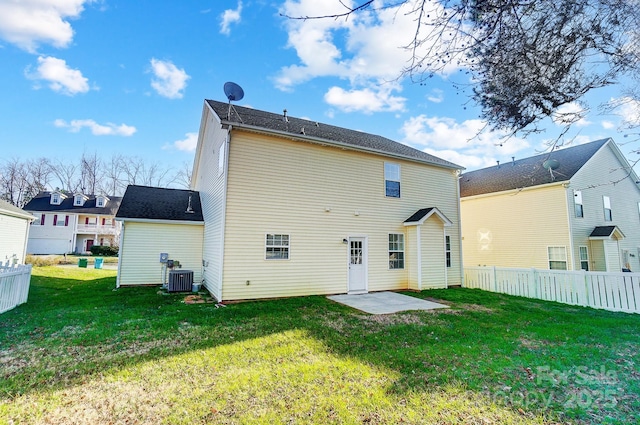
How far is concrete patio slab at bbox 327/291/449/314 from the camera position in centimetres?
810

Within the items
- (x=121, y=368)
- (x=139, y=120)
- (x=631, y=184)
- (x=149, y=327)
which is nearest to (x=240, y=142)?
(x=149, y=327)

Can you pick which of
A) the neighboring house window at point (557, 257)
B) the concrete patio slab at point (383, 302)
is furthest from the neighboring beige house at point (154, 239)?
the neighboring house window at point (557, 257)

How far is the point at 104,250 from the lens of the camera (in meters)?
28.8

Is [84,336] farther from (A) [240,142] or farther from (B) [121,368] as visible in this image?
(A) [240,142]

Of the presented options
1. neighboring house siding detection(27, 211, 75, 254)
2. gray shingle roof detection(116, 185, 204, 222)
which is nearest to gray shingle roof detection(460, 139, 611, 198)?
gray shingle roof detection(116, 185, 204, 222)

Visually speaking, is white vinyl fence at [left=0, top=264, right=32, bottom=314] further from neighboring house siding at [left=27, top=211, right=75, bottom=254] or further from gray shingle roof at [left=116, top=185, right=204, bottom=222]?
neighboring house siding at [left=27, top=211, right=75, bottom=254]

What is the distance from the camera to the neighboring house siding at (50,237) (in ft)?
97.3

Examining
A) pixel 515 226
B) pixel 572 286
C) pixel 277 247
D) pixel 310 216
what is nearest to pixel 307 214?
pixel 310 216

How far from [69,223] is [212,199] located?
98.3 ft

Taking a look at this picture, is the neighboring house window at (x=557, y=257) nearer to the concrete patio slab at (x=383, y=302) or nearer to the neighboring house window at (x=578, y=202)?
the neighboring house window at (x=578, y=202)

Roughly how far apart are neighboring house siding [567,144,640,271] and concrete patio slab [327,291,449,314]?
10.1 meters

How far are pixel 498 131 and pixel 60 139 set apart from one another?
110 ft

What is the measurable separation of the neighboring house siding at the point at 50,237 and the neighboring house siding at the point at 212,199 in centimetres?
2682

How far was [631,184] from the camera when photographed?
1812 centimetres
